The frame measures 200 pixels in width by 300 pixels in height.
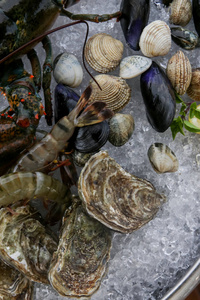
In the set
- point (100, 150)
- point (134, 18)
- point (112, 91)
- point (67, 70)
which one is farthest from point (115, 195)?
point (134, 18)

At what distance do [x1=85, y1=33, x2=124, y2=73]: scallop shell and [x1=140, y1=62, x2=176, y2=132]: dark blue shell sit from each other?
0.13m

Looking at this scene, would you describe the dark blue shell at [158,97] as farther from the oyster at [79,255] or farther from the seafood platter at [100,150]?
the oyster at [79,255]

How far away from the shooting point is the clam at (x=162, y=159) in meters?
1.35

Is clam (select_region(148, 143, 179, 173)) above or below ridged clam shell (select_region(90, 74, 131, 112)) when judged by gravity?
below

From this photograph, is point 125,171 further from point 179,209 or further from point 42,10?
point 42,10

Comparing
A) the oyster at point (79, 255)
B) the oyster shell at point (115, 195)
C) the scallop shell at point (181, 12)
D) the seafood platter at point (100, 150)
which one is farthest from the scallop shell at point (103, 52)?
the oyster at point (79, 255)

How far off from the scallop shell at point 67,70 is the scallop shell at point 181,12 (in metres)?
0.42

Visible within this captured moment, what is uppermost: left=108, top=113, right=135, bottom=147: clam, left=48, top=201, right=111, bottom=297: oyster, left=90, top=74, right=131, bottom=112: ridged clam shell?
left=90, top=74, right=131, bottom=112: ridged clam shell

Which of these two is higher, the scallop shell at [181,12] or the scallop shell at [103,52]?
the scallop shell at [103,52]

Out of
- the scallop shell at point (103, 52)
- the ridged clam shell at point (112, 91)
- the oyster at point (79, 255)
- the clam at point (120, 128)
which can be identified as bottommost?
Answer: the oyster at point (79, 255)

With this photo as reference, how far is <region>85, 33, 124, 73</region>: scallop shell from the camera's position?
1381mm

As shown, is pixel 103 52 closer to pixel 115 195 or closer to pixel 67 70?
pixel 67 70

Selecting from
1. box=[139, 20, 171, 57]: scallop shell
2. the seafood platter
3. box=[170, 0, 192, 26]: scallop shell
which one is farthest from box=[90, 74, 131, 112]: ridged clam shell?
box=[170, 0, 192, 26]: scallop shell

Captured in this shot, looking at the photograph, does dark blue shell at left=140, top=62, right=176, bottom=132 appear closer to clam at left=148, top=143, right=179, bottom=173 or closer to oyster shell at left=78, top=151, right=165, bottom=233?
clam at left=148, top=143, right=179, bottom=173
